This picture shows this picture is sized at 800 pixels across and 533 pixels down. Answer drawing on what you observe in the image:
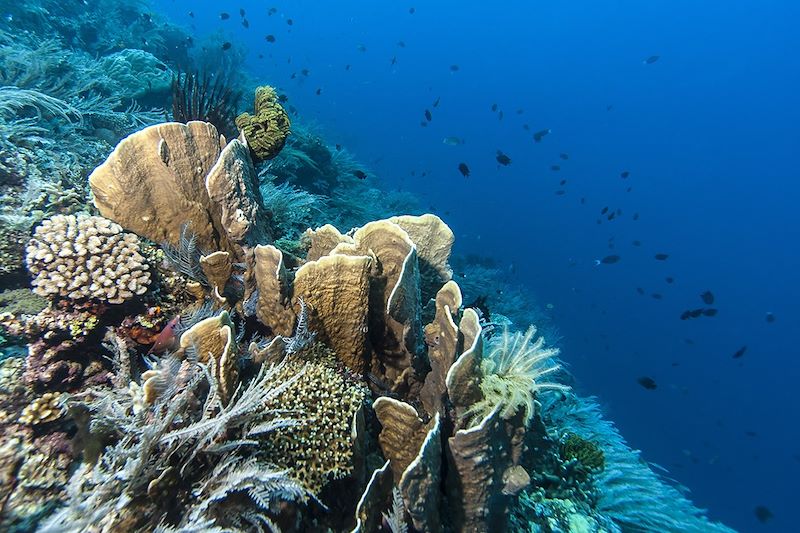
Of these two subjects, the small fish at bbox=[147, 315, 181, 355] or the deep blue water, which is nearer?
the small fish at bbox=[147, 315, 181, 355]

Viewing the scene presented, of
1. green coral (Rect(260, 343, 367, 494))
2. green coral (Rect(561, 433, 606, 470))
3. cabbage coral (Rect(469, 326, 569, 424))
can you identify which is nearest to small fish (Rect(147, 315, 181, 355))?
green coral (Rect(260, 343, 367, 494))

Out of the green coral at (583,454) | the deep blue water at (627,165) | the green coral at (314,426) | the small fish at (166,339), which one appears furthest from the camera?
the deep blue water at (627,165)

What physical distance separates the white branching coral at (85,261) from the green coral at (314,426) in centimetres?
125

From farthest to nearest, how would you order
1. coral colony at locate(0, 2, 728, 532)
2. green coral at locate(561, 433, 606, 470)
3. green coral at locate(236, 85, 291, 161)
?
1. green coral at locate(561, 433, 606, 470)
2. green coral at locate(236, 85, 291, 161)
3. coral colony at locate(0, 2, 728, 532)

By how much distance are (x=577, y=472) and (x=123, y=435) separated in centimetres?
387

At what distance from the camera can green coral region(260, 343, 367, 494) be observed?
195cm

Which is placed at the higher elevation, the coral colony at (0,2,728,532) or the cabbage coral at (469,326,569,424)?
the cabbage coral at (469,326,569,424)

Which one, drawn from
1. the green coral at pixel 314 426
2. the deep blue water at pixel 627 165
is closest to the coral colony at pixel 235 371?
the green coral at pixel 314 426

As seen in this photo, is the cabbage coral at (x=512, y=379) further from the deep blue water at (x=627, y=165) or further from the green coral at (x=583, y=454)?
the deep blue water at (x=627, y=165)

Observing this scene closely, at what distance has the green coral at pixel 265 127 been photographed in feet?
12.4

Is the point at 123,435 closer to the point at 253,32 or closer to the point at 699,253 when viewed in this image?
the point at 699,253

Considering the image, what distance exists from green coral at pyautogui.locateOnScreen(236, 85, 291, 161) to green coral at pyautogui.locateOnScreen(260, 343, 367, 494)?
2326mm

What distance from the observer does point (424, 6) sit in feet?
506

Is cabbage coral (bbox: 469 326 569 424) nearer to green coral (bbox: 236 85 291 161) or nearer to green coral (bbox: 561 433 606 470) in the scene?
green coral (bbox: 561 433 606 470)
